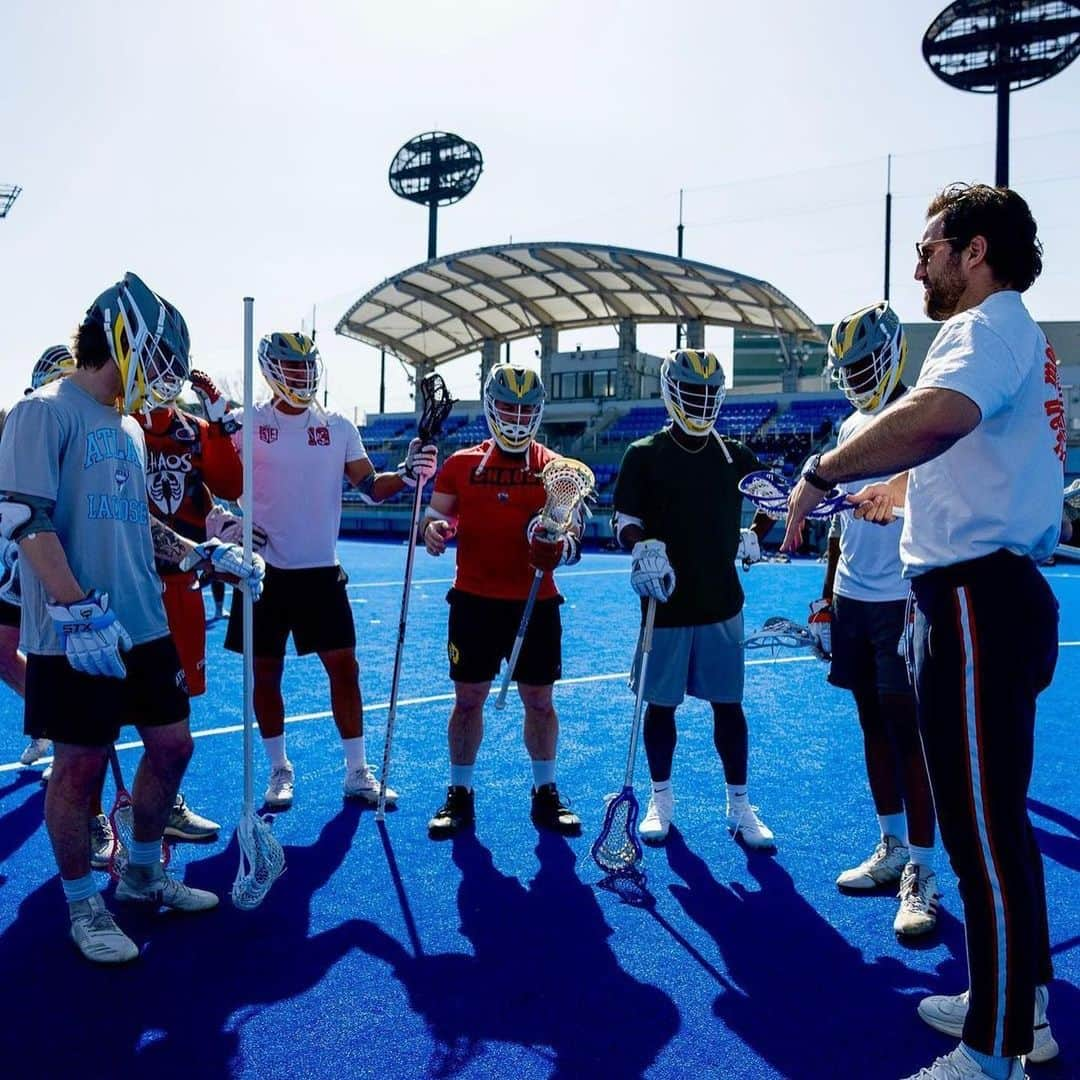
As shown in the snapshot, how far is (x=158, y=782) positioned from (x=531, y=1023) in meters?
1.69

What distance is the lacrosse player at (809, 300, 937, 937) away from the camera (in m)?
3.71

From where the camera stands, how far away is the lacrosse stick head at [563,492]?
4542 millimetres

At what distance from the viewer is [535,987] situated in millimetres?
2971

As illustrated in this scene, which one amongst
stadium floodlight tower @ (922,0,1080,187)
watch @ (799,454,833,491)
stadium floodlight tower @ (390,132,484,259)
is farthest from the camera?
stadium floodlight tower @ (390,132,484,259)

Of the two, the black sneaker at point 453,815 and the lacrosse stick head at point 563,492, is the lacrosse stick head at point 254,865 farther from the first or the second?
the lacrosse stick head at point 563,492

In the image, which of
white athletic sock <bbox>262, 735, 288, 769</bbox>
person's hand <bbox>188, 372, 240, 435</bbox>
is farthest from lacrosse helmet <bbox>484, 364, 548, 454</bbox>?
white athletic sock <bbox>262, 735, 288, 769</bbox>

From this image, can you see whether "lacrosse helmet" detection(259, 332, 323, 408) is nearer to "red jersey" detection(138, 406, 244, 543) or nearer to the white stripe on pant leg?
"red jersey" detection(138, 406, 244, 543)

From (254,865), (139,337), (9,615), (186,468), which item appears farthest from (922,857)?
(9,615)

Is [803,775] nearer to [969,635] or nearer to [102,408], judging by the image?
[969,635]

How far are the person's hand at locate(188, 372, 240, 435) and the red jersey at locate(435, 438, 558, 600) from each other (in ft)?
3.67

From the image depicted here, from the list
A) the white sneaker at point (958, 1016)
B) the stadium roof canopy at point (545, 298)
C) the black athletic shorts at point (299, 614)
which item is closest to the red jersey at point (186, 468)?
the black athletic shorts at point (299, 614)

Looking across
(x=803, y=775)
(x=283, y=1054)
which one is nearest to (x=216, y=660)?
(x=803, y=775)

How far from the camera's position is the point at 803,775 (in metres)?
5.26

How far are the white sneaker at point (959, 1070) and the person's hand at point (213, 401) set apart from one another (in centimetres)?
400
